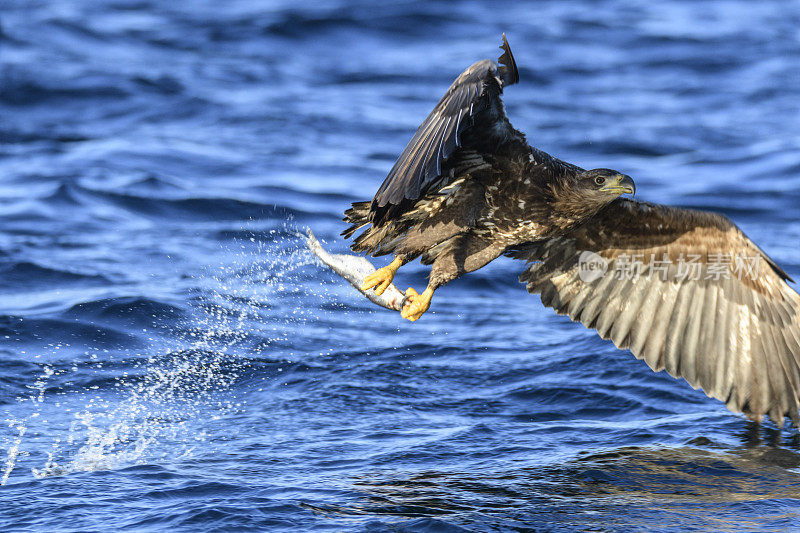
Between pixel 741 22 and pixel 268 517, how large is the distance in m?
18.0

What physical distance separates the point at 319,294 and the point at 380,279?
326 cm

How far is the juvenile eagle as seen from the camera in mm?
5898

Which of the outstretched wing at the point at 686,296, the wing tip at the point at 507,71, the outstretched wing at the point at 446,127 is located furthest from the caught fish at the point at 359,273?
the wing tip at the point at 507,71

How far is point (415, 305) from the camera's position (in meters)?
6.21

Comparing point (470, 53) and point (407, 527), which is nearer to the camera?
point (407, 527)

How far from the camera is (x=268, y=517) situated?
532cm

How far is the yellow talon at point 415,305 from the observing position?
6.20 meters

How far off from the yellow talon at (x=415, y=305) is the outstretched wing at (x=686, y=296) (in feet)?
3.84

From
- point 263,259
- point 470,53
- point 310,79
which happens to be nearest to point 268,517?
point 263,259

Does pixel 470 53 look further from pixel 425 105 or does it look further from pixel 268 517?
pixel 268 517

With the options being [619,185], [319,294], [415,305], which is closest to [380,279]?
[415,305]

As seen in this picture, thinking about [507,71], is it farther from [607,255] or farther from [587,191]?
[607,255]

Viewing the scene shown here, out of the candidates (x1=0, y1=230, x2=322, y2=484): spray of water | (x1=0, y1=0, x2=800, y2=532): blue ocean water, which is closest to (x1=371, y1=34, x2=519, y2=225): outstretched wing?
(x1=0, y1=0, x2=800, y2=532): blue ocean water

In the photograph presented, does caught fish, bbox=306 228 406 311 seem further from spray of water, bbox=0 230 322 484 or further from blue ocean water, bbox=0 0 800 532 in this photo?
spray of water, bbox=0 230 322 484
